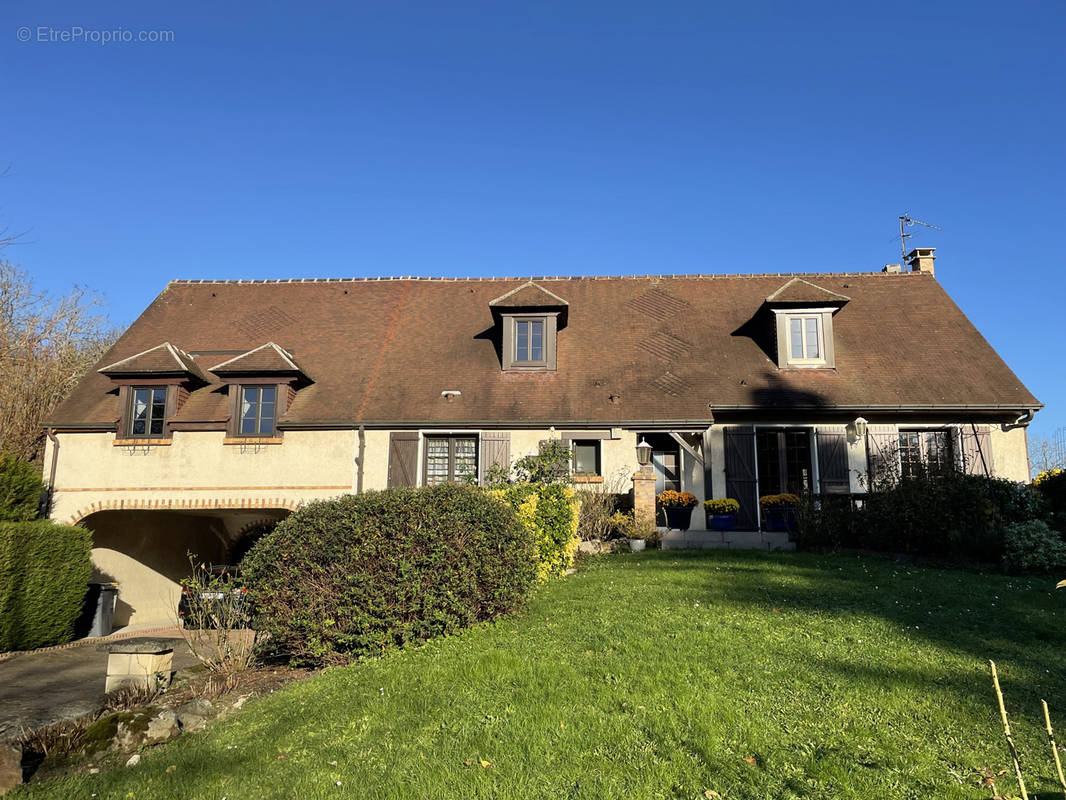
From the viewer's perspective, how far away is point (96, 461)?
15.3 metres

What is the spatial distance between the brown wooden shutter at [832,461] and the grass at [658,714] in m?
7.33

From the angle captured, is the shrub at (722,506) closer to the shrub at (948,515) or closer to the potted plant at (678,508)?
the potted plant at (678,508)

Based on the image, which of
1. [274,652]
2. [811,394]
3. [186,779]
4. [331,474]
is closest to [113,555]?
[331,474]

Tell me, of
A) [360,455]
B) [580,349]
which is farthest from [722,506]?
[360,455]

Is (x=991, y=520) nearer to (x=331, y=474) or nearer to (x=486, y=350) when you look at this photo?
(x=486, y=350)

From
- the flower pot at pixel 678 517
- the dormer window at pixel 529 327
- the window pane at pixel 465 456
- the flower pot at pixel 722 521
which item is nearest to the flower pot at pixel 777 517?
the flower pot at pixel 722 521

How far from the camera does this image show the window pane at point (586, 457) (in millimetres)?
15023

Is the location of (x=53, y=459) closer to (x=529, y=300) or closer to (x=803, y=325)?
(x=529, y=300)

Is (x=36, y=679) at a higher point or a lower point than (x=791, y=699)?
lower

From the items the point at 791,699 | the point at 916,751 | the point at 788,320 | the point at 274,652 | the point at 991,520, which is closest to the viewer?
the point at 916,751

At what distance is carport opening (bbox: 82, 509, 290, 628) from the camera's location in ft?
52.7

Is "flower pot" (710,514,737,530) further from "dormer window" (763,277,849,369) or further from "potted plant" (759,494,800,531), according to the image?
"dormer window" (763,277,849,369)

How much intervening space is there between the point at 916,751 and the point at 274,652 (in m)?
5.92

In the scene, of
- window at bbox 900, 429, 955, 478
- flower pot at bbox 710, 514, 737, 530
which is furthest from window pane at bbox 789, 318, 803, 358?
flower pot at bbox 710, 514, 737, 530
